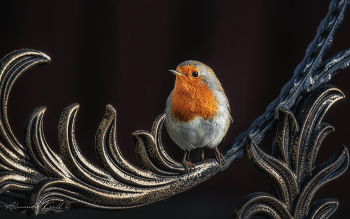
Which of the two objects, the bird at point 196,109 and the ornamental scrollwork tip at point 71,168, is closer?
the ornamental scrollwork tip at point 71,168

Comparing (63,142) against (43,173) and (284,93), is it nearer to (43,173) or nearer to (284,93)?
(43,173)

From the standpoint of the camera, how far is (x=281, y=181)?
55 centimetres

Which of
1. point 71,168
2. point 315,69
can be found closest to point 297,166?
point 315,69

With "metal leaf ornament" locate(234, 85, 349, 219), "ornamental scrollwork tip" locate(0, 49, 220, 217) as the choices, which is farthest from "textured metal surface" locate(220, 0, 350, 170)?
"ornamental scrollwork tip" locate(0, 49, 220, 217)

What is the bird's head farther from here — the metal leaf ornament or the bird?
the metal leaf ornament

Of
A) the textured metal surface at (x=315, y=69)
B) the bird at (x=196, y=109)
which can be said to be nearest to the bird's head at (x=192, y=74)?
the bird at (x=196, y=109)

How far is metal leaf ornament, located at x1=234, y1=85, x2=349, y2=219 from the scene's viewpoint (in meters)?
0.53

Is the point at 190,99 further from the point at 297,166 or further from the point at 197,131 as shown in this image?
the point at 297,166

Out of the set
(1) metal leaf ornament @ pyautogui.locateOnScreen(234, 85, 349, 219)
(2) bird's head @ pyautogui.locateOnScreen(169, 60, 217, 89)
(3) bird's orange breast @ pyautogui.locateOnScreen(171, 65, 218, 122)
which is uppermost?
(2) bird's head @ pyautogui.locateOnScreen(169, 60, 217, 89)

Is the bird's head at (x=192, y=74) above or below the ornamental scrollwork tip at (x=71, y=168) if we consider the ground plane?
above

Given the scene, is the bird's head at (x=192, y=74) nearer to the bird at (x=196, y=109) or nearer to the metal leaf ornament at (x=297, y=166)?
the bird at (x=196, y=109)

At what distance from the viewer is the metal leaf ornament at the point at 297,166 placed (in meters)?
→ 0.53

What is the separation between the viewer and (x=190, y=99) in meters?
0.56

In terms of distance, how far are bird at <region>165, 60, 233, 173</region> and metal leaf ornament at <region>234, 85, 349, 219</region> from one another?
8 centimetres
